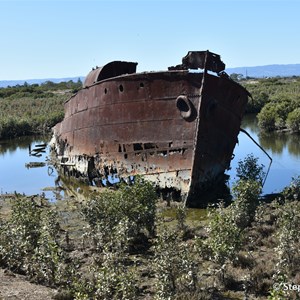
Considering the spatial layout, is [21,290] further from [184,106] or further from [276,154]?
[276,154]

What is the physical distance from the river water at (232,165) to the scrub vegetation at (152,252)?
22.2 feet

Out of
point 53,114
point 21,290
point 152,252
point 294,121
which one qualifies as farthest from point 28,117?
point 21,290

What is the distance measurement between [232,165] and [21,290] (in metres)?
18.0

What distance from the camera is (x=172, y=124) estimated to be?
15.0 metres

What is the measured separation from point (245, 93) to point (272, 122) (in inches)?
798

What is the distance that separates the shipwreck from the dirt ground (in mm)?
7144

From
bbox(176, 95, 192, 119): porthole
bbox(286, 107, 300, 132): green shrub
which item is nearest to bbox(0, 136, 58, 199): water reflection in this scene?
bbox(176, 95, 192, 119): porthole

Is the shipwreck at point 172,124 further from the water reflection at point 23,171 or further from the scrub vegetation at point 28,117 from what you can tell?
the scrub vegetation at point 28,117

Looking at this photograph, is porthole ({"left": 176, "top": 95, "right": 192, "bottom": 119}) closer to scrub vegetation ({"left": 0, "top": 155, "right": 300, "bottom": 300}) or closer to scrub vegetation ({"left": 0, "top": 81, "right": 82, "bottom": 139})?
scrub vegetation ({"left": 0, "top": 155, "right": 300, "bottom": 300})

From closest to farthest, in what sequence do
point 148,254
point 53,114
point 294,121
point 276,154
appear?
point 148,254 → point 276,154 → point 294,121 → point 53,114

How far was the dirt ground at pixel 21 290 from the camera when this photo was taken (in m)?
7.66

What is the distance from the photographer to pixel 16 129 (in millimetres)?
43719

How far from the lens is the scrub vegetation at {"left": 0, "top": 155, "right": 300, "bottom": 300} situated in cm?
766

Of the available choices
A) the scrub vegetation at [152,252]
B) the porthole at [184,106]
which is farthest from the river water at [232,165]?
the scrub vegetation at [152,252]
